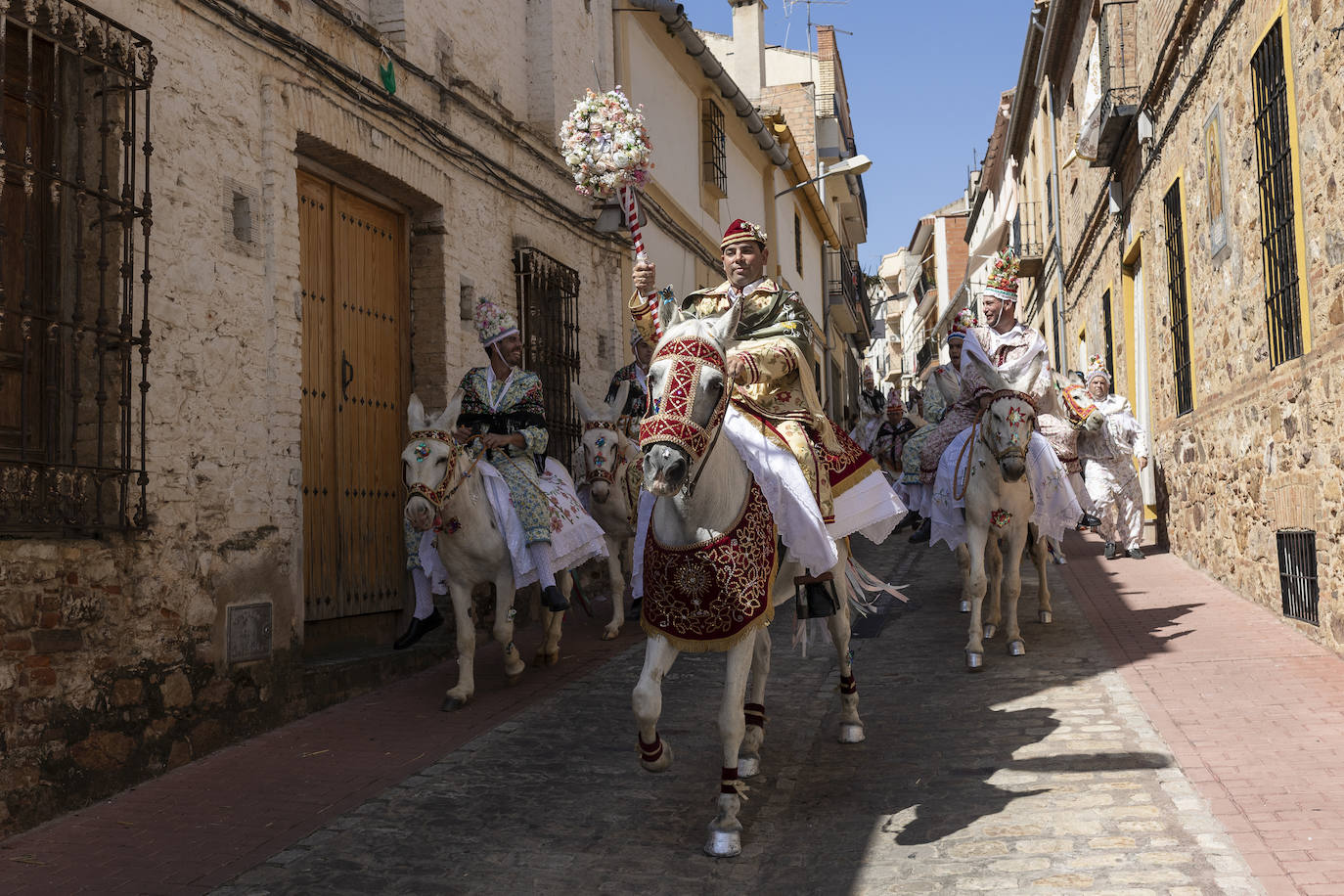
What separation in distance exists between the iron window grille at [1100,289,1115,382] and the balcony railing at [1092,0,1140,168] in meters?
3.31

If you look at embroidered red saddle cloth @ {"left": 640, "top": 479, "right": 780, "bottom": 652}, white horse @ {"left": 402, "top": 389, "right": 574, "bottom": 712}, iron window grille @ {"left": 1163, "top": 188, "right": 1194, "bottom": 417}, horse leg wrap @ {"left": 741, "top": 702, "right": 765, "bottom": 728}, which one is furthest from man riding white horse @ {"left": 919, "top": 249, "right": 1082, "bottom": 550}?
iron window grille @ {"left": 1163, "top": 188, "right": 1194, "bottom": 417}

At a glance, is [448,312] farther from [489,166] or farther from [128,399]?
[128,399]

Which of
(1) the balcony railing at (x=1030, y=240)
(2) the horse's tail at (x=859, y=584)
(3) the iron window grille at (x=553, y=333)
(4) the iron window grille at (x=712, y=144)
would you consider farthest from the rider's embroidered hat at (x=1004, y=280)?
(1) the balcony railing at (x=1030, y=240)

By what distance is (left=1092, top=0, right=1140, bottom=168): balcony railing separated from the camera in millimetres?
13953

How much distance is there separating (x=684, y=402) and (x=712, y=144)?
49.4ft

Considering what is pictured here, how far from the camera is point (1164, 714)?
20.3 feet

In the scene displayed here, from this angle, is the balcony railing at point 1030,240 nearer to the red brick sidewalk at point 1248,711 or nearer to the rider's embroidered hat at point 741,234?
the red brick sidewalk at point 1248,711

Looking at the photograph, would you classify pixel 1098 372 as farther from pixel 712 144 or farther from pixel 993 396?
pixel 712 144

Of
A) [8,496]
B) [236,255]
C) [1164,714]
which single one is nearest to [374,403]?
[236,255]

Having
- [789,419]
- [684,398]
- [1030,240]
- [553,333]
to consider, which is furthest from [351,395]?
[1030,240]

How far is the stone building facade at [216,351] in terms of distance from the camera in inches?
215

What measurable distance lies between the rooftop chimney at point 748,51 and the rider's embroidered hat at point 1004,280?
21779 mm

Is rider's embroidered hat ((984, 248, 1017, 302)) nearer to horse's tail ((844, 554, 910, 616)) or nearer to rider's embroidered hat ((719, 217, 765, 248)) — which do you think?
horse's tail ((844, 554, 910, 616))

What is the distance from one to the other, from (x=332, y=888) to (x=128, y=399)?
2810mm
